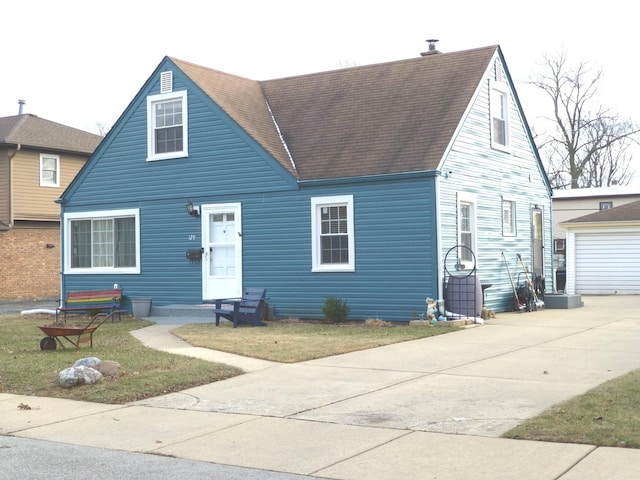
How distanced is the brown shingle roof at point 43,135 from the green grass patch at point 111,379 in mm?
17422

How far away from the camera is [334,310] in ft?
57.8

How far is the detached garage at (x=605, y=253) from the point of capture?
91.2ft

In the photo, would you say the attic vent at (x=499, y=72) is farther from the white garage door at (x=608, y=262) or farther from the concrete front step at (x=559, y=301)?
the white garage door at (x=608, y=262)

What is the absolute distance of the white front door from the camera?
19.6 m

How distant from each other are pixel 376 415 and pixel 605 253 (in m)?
22.1

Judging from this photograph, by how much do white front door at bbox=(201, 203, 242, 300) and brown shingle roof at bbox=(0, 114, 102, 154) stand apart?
525 inches

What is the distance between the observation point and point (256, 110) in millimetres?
21094

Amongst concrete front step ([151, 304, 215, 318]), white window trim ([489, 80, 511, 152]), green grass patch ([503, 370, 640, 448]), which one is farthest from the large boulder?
white window trim ([489, 80, 511, 152])

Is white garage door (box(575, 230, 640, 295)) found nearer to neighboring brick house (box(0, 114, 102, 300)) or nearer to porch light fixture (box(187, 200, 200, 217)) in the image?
porch light fixture (box(187, 200, 200, 217))

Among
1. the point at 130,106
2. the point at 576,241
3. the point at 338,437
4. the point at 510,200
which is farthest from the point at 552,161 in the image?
the point at 338,437

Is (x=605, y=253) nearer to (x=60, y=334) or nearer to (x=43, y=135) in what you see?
(x=60, y=334)

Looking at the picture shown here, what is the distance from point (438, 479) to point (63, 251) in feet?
60.6

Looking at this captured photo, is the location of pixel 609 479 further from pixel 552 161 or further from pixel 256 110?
pixel 552 161

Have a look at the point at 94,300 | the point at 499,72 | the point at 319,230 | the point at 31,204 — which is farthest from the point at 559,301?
the point at 31,204
